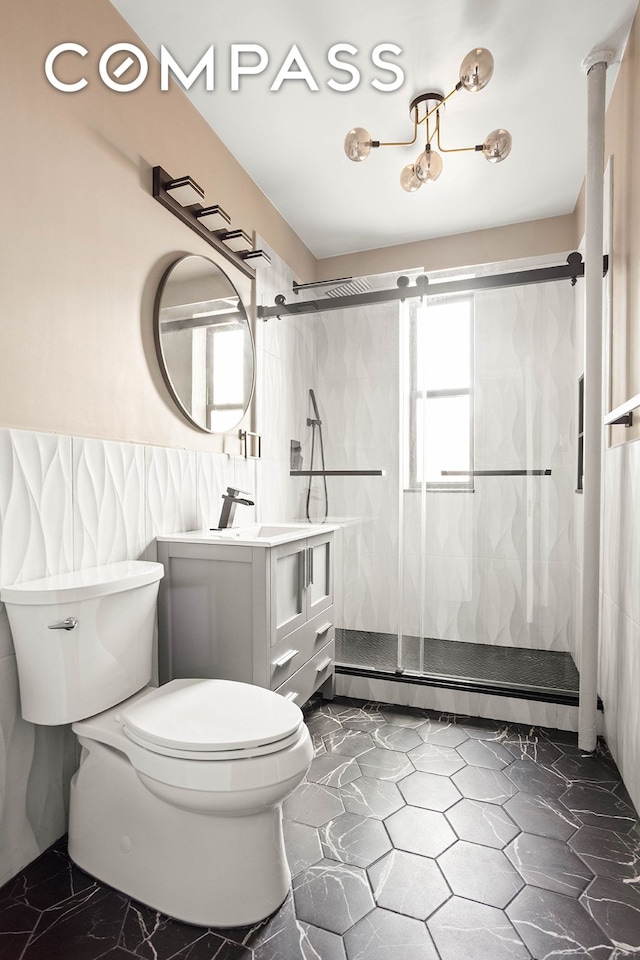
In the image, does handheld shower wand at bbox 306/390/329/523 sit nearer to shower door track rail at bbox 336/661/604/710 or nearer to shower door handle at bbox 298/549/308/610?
shower door handle at bbox 298/549/308/610

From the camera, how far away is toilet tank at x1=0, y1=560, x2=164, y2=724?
129 cm

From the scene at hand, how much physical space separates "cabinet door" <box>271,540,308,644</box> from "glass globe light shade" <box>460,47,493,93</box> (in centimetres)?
170

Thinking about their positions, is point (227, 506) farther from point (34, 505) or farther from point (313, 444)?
point (34, 505)

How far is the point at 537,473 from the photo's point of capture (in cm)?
240

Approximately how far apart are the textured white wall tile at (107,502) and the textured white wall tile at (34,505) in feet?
0.14

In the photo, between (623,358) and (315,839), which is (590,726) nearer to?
(315,839)

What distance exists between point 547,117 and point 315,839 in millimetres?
2932

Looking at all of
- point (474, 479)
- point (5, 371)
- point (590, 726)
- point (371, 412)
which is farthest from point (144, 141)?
point (590, 726)

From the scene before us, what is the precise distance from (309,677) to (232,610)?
0.58 m

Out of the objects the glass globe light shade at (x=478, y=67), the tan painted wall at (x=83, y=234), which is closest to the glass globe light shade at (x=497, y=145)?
the glass globe light shade at (x=478, y=67)

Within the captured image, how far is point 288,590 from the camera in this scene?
1.96 m

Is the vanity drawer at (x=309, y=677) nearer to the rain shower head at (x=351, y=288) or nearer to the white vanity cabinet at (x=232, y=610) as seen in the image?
the white vanity cabinet at (x=232, y=610)

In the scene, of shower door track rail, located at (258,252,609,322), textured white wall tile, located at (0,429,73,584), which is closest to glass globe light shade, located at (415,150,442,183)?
shower door track rail, located at (258,252,609,322)

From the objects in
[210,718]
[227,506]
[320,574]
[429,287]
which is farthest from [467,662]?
[429,287]
